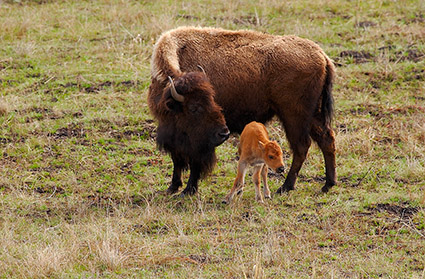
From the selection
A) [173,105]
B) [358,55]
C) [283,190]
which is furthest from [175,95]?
[358,55]

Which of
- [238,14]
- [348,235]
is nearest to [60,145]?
[348,235]

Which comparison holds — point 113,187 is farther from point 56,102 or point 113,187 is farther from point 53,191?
point 56,102

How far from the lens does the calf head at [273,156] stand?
7078 mm

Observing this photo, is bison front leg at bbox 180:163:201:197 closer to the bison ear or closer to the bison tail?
the bison ear

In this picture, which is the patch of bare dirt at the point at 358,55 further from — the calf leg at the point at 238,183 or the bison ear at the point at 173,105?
the bison ear at the point at 173,105

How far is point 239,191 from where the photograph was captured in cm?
753

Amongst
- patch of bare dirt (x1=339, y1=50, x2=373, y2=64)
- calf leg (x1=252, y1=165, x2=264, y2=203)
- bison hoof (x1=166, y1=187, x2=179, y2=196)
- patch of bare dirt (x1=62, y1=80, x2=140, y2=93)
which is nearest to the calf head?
calf leg (x1=252, y1=165, x2=264, y2=203)

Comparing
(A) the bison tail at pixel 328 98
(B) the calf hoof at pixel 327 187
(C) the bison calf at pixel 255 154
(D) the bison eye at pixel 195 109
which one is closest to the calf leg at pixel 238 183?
(C) the bison calf at pixel 255 154

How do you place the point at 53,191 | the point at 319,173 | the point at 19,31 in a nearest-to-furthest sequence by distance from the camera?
the point at 53,191, the point at 319,173, the point at 19,31

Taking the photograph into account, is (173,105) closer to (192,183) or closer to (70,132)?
(192,183)

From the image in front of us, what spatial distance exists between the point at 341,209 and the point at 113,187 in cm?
262

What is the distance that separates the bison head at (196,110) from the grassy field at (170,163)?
701 millimetres

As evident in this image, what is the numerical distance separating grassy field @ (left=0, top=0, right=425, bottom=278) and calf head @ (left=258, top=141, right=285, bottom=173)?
0.45 metres

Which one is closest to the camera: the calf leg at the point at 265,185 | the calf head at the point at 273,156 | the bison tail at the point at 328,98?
the calf head at the point at 273,156
